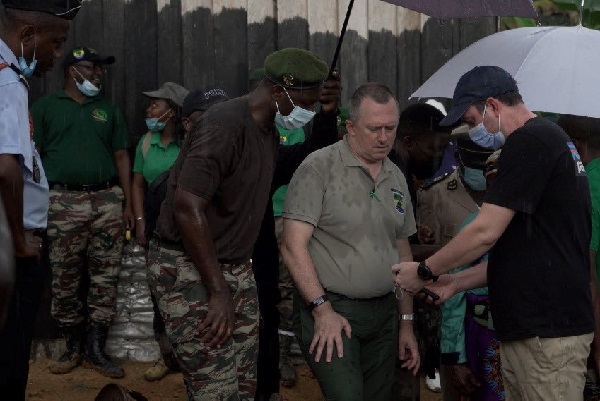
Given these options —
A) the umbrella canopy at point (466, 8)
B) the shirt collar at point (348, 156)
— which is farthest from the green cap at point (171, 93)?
the shirt collar at point (348, 156)

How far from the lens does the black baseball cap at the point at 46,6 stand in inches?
164

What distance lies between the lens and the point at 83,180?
766cm

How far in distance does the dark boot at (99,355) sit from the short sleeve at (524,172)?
14.4ft

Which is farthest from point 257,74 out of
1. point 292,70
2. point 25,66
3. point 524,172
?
point 524,172

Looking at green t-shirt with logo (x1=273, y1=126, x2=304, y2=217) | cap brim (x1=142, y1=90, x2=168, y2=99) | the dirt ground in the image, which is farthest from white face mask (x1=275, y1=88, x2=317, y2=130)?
the dirt ground

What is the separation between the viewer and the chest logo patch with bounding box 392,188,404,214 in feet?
16.7

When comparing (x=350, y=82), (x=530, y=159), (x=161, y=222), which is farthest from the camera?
(x=350, y=82)

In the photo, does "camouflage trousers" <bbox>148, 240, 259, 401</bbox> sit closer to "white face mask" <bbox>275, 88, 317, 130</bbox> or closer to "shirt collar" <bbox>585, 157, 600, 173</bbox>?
"white face mask" <bbox>275, 88, 317, 130</bbox>

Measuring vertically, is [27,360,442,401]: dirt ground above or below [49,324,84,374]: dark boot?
below

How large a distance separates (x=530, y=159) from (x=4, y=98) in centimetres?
220

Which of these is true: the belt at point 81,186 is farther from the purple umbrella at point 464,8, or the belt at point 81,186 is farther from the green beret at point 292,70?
the green beret at point 292,70

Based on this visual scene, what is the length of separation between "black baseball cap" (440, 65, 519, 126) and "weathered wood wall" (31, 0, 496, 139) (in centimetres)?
367

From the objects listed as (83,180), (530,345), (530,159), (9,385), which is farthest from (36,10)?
(83,180)

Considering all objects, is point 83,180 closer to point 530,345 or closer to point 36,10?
point 36,10
